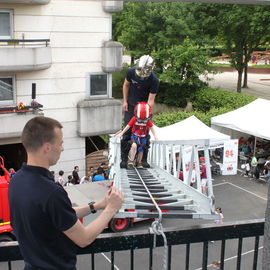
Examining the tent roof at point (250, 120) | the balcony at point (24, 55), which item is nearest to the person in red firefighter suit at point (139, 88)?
the balcony at point (24, 55)

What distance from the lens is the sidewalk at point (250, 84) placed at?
1665 inches

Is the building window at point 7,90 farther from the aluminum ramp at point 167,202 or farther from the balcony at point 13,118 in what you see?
the aluminum ramp at point 167,202

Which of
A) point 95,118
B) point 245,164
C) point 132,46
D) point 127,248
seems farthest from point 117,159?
point 132,46

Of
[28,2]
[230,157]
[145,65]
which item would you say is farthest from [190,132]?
[145,65]

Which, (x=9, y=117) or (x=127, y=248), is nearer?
(x=127, y=248)

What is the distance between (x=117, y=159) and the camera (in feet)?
23.7

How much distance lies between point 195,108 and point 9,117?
1907 centimetres

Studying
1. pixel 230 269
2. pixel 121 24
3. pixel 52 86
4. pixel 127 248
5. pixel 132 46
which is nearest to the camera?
pixel 127 248

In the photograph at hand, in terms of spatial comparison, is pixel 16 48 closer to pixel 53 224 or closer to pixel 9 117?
pixel 9 117

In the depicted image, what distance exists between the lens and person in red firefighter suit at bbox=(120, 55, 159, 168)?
8.64m

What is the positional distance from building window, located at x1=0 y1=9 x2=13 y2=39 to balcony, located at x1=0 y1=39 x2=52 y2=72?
423mm

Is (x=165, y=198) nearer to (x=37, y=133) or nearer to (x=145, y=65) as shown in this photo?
(x=37, y=133)

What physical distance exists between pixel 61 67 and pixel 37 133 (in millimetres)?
17817

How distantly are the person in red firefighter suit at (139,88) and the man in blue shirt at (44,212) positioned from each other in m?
5.76
